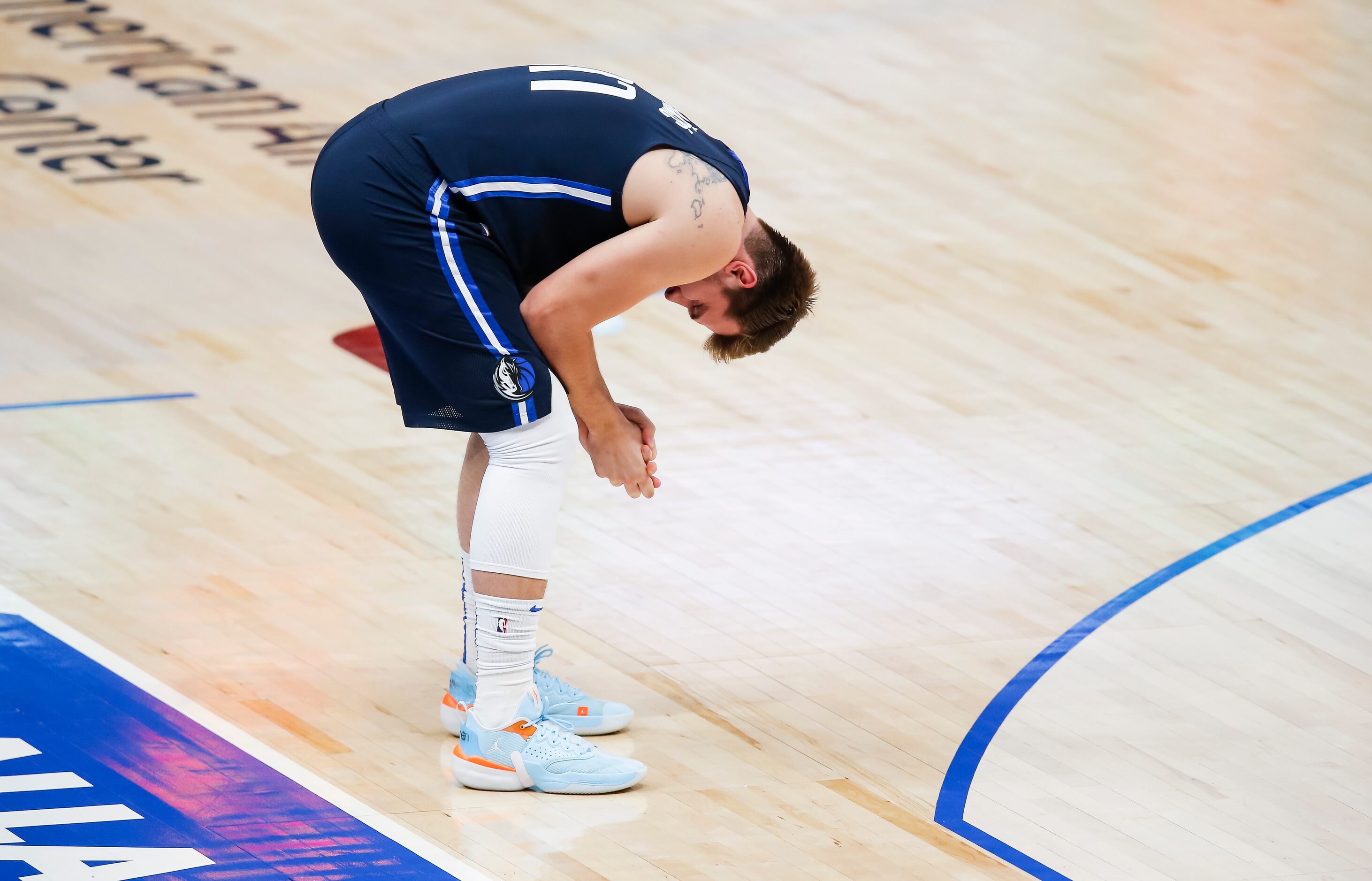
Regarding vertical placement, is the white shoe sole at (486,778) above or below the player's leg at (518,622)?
below

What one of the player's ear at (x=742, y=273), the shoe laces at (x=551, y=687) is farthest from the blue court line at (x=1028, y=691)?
the player's ear at (x=742, y=273)

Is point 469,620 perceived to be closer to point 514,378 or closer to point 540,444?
point 540,444

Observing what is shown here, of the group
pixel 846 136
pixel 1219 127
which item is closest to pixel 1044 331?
pixel 846 136

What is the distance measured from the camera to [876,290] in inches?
209

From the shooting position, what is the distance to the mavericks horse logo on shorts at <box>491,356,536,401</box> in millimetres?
2654

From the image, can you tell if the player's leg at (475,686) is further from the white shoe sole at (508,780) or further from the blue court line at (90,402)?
the blue court line at (90,402)

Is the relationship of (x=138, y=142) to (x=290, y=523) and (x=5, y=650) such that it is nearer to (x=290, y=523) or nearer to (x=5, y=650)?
(x=290, y=523)

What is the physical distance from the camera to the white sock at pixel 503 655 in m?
2.78

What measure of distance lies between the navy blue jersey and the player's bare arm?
36 mm

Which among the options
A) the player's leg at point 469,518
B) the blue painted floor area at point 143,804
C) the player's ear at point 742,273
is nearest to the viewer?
the blue painted floor area at point 143,804

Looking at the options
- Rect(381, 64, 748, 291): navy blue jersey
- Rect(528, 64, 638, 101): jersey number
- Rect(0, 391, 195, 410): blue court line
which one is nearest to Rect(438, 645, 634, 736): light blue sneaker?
Rect(381, 64, 748, 291): navy blue jersey

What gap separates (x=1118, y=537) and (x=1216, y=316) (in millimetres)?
1567

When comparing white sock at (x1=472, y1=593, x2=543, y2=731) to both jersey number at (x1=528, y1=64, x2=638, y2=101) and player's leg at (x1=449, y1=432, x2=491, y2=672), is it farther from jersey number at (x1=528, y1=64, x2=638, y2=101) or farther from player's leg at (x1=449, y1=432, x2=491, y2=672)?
jersey number at (x1=528, y1=64, x2=638, y2=101)

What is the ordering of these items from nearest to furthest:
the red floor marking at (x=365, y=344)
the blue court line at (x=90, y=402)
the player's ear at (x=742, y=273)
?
the player's ear at (x=742, y=273)
the blue court line at (x=90, y=402)
the red floor marking at (x=365, y=344)
